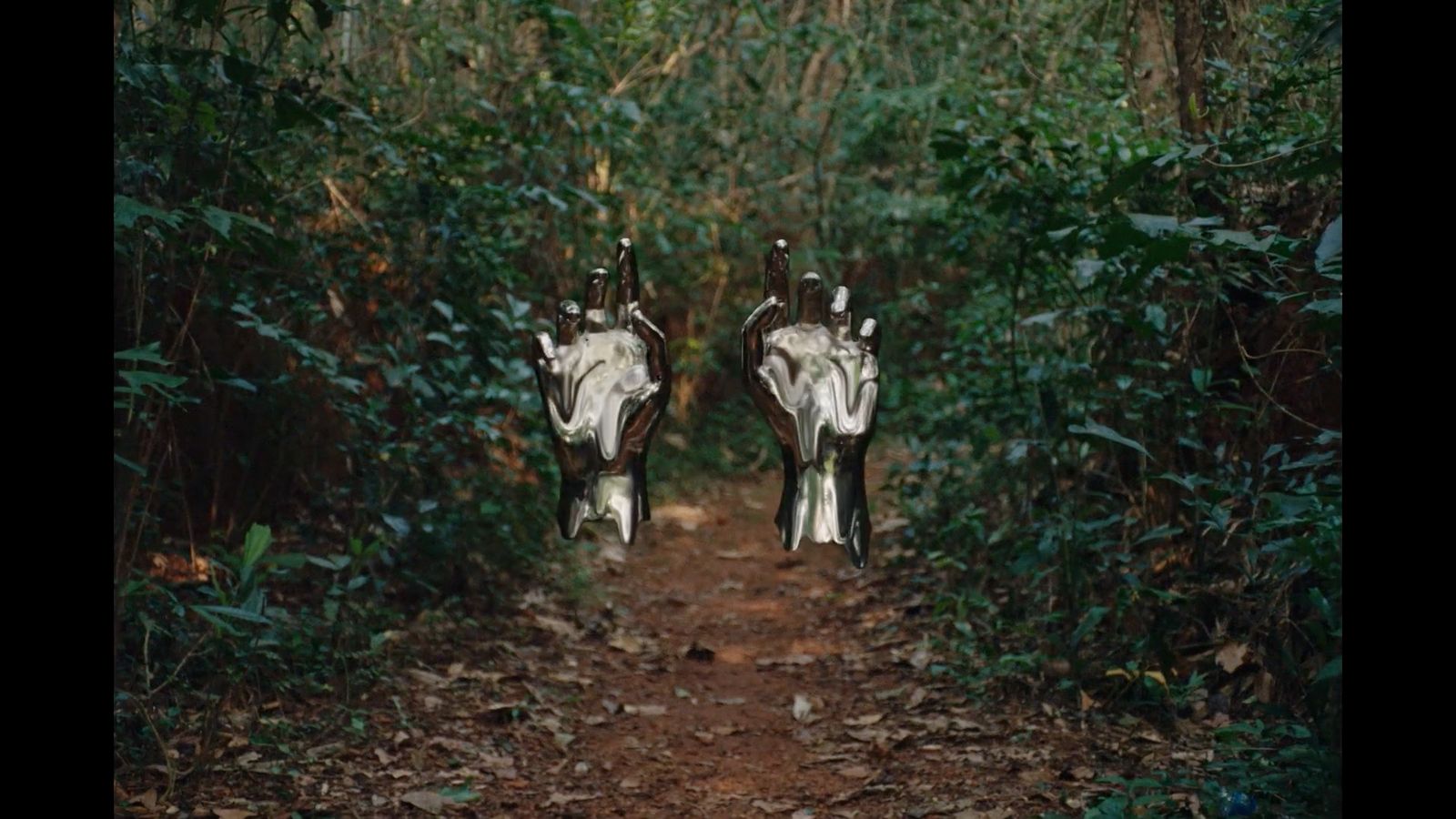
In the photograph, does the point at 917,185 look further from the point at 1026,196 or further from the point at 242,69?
the point at 242,69

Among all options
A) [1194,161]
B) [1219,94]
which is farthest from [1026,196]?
[1194,161]

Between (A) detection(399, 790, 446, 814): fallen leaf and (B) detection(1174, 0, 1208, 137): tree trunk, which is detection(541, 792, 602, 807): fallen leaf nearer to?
(A) detection(399, 790, 446, 814): fallen leaf

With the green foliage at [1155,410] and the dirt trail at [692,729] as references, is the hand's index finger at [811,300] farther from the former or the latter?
the dirt trail at [692,729]

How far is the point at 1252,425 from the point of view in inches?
145

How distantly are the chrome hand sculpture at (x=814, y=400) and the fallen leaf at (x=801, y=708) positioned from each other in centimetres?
190

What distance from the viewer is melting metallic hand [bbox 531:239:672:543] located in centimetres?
233

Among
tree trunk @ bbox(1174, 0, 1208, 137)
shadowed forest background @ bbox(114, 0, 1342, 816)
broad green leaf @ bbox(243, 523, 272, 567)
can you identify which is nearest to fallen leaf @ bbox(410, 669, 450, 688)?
shadowed forest background @ bbox(114, 0, 1342, 816)

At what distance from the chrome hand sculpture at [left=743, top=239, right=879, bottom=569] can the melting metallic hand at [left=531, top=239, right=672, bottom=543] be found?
0.20 meters

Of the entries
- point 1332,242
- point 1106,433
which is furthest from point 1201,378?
point 1332,242

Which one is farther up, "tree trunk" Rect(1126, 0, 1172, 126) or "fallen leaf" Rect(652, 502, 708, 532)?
"tree trunk" Rect(1126, 0, 1172, 126)

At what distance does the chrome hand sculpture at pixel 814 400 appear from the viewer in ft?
7.58
